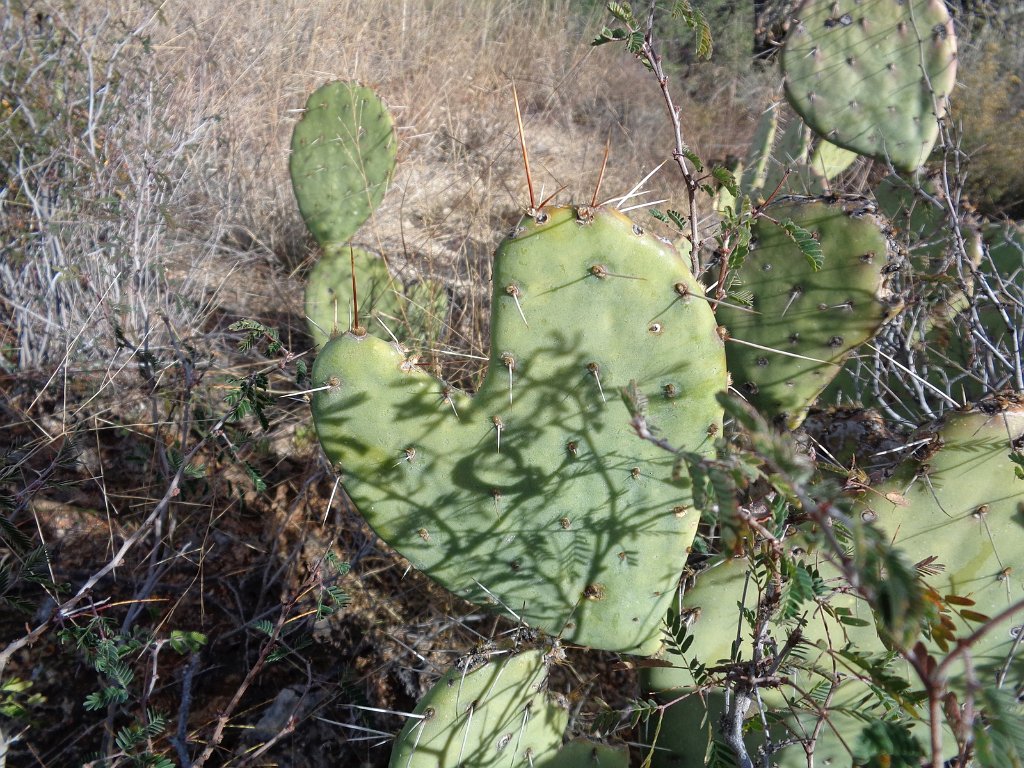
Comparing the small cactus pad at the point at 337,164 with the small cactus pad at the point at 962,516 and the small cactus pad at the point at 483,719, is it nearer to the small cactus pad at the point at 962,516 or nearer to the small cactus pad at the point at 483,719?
the small cactus pad at the point at 483,719

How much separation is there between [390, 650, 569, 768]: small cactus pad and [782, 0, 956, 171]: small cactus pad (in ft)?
6.65

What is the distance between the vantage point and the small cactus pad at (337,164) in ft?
8.23

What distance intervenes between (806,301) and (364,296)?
4.38 ft

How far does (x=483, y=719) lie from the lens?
1.15 m

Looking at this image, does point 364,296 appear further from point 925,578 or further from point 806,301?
point 925,578

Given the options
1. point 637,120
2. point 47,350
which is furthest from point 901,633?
point 637,120

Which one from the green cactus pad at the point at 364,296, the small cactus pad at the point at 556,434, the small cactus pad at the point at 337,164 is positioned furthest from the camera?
the small cactus pad at the point at 337,164

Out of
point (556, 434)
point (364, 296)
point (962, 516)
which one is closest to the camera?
point (556, 434)

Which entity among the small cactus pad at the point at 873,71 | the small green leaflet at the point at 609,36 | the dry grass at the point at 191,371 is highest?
the small green leaflet at the point at 609,36

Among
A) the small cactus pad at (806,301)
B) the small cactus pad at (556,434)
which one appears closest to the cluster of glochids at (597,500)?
the small cactus pad at (556,434)

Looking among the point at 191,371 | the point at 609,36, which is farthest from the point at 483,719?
the point at 609,36

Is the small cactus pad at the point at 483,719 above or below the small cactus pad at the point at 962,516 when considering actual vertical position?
below

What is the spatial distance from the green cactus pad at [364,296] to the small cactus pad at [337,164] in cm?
18

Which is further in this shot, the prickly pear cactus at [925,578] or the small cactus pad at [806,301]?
the small cactus pad at [806,301]
